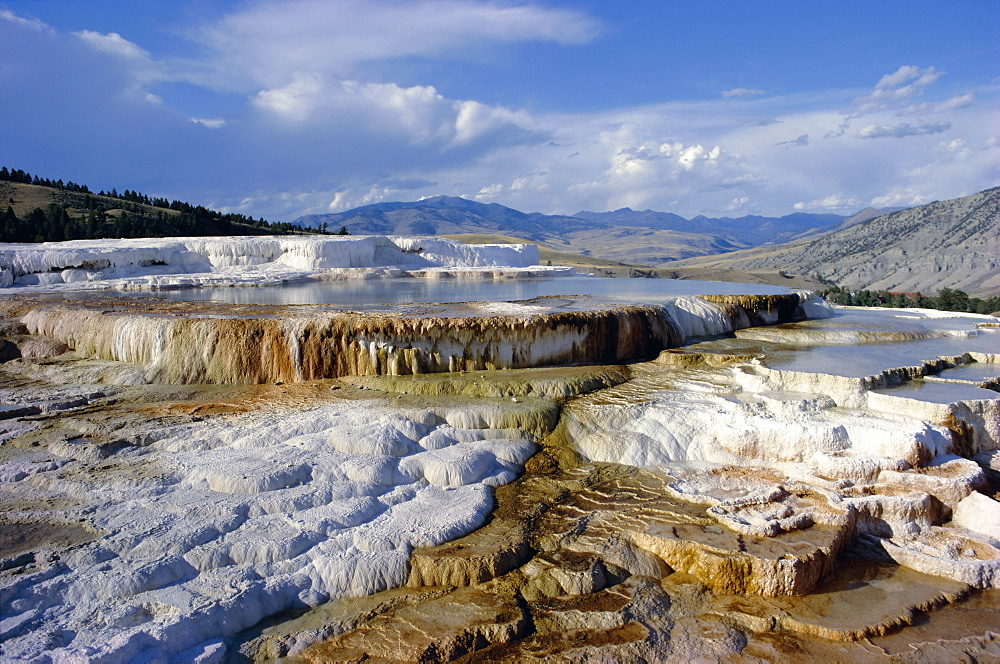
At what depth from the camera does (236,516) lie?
21.3 feet

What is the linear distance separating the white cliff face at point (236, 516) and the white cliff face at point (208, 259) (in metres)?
16.7

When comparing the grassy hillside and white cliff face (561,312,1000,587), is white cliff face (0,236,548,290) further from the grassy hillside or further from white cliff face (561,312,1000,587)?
white cliff face (561,312,1000,587)

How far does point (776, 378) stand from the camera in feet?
33.0

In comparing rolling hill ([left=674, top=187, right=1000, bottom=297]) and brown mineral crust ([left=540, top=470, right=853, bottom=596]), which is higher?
rolling hill ([left=674, top=187, right=1000, bottom=297])

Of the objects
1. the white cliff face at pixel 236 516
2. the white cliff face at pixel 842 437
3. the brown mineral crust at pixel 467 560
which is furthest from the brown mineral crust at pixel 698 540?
the white cliff face at pixel 236 516

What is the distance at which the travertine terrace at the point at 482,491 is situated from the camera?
536 centimetres

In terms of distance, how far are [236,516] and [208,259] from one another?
26.0 m

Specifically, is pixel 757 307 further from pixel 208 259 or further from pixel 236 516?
pixel 208 259

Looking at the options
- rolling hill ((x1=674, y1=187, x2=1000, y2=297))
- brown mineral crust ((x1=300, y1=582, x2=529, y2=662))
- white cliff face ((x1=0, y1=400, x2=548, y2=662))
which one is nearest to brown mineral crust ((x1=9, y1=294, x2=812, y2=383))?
white cliff face ((x1=0, y1=400, x2=548, y2=662))

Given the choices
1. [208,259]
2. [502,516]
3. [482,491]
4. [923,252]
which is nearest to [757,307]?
[482,491]

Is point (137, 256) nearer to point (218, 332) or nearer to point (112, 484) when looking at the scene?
point (218, 332)

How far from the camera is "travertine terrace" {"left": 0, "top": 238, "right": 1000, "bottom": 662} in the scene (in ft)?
17.6

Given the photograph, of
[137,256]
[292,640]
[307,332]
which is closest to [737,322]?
[307,332]

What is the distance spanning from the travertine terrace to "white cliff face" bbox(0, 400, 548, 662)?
30mm
